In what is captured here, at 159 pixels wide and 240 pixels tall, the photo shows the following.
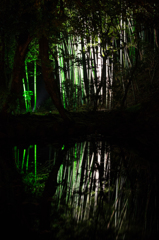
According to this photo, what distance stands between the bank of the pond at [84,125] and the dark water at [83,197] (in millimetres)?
2706

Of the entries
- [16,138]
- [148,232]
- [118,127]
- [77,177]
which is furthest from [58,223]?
[118,127]

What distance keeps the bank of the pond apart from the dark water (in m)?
2.71

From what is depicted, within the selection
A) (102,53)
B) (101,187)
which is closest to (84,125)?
(102,53)

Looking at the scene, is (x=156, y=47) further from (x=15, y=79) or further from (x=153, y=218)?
(x=153, y=218)

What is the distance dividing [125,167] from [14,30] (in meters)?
4.23

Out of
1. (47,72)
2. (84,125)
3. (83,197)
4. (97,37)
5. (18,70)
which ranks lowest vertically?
(83,197)

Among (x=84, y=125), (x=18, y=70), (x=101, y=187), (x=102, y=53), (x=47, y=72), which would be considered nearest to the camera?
(x=101, y=187)

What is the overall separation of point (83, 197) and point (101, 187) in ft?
1.05

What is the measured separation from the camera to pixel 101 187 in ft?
7.72

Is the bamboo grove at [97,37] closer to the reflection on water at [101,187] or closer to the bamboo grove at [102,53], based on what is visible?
the bamboo grove at [102,53]

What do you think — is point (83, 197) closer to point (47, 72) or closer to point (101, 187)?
point (101, 187)

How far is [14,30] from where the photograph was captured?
569 cm

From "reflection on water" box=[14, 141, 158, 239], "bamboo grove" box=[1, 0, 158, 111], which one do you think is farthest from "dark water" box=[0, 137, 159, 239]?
"bamboo grove" box=[1, 0, 158, 111]

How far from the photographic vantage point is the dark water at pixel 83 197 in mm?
1498
